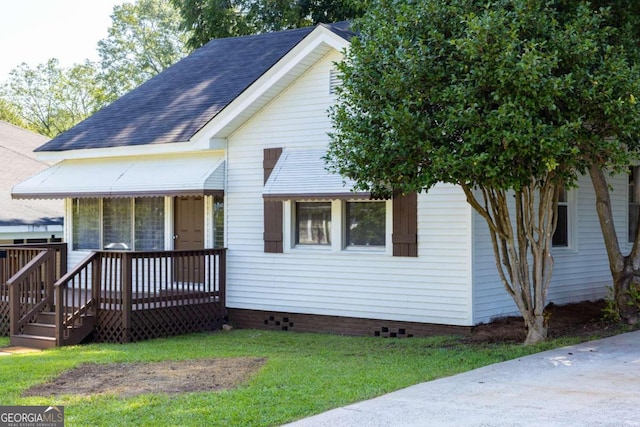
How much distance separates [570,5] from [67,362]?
26.2 feet

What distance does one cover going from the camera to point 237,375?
29.8ft

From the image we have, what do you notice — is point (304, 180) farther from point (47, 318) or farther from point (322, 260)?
point (47, 318)

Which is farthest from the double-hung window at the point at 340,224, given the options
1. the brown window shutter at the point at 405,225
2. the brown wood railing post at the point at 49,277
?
the brown wood railing post at the point at 49,277

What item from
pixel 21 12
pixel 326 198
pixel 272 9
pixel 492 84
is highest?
pixel 21 12

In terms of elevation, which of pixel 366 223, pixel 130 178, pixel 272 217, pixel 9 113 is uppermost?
pixel 9 113

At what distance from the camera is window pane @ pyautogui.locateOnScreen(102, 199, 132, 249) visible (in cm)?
1593

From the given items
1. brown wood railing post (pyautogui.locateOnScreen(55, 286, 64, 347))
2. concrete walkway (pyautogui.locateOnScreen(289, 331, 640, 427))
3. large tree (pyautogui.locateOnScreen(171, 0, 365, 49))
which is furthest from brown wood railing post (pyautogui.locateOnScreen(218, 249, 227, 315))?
large tree (pyautogui.locateOnScreen(171, 0, 365, 49))

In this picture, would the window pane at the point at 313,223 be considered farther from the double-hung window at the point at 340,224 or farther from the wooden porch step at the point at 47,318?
the wooden porch step at the point at 47,318

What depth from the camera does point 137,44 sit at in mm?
45031

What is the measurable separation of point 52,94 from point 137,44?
5635 millimetres

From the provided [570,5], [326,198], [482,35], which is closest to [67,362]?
[326,198]

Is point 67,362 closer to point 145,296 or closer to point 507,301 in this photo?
point 145,296

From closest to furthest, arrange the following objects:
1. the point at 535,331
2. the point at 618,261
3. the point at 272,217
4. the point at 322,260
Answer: the point at 535,331, the point at 618,261, the point at 322,260, the point at 272,217

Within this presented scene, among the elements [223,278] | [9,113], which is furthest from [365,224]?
[9,113]
